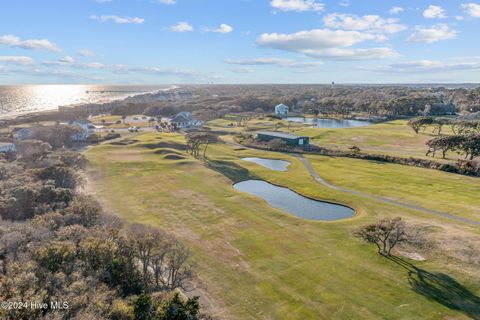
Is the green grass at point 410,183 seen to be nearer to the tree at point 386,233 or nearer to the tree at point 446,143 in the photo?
the tree at point 446,143

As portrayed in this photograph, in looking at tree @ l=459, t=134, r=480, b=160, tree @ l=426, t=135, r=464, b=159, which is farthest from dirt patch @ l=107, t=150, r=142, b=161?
tree @ l=459, t=134, r=480, b=160

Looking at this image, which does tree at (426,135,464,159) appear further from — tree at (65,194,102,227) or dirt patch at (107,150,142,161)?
tree at (65,194,102,227)

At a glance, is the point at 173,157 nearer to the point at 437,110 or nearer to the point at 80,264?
the point at 80,264

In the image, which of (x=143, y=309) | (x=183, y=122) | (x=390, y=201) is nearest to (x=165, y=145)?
(x=183, y=122)

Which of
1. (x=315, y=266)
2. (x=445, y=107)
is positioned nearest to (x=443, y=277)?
(x=315, y=266)

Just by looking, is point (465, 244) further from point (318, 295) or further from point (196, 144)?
point (196, 144)

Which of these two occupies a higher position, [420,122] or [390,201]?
[420,122]
